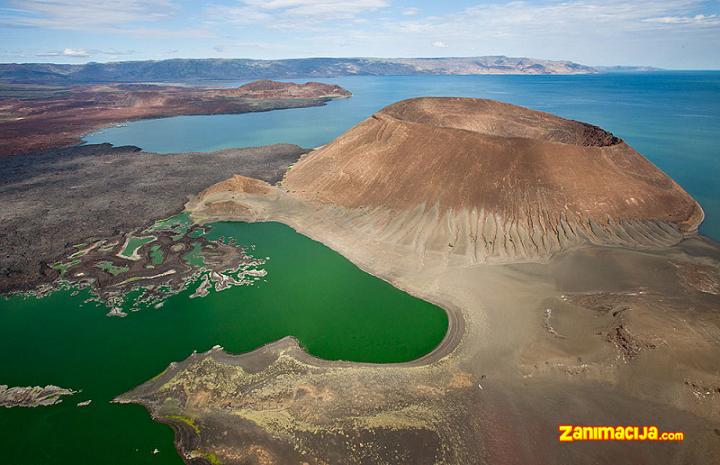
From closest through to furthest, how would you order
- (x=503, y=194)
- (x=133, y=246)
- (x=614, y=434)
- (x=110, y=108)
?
(x=614, y=434) → (x=133, y=246) → (x=503, y=194) → (x=110, y=108)

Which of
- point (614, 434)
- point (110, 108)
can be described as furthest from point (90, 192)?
point (110, 108)

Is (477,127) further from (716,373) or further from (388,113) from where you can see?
(716,373)

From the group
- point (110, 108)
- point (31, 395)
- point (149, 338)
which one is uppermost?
point (110, 108)

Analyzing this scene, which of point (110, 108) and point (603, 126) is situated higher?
point (110, 108)

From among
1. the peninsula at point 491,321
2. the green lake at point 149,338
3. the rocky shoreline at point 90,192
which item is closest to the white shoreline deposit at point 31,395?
the green lake at point 149,338

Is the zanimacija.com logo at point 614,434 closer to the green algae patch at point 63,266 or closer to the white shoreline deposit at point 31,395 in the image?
the white shoreline deposit at point 31,395

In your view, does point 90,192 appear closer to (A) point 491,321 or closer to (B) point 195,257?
(B) point 195,257

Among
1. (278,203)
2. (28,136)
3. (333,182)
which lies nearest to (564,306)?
(333,182)
